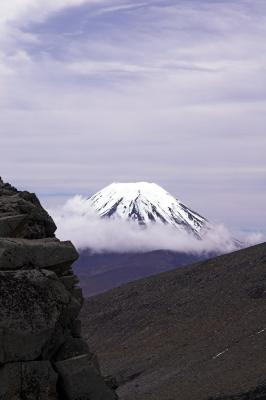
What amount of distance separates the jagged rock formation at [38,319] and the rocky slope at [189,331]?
510 inches

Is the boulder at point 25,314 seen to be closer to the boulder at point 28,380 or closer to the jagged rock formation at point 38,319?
the jagged rock formation at point 38,319

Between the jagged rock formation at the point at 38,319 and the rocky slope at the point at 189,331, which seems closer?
the jagged rock formation at the point at 38,319

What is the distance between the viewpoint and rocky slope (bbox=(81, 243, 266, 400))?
4609 cm

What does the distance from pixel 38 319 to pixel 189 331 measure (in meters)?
42.1

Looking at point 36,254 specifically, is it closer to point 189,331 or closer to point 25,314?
point 25,314

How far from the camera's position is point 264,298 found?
212ft

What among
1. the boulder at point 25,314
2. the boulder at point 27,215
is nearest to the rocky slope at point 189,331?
the boulder at point 27,215

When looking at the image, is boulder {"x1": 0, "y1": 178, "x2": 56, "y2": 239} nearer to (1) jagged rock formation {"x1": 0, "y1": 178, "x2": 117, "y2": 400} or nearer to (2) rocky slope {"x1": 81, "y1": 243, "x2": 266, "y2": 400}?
(1) jagged rock formation {"x1": 0, "y1": 178, "x2": 117, "y2": 400}

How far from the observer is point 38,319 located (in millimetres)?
23359

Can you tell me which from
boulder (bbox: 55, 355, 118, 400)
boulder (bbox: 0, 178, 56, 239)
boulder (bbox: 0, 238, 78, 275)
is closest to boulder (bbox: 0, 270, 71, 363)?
boulder (bbox: 0, 238, 78, 275)

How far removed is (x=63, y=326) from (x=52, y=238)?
3.20 m

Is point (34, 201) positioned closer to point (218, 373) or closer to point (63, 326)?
point (63, 326)

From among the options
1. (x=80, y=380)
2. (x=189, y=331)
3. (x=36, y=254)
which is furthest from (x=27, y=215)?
(x=189, y=331)

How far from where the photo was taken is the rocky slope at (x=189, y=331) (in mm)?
46094
